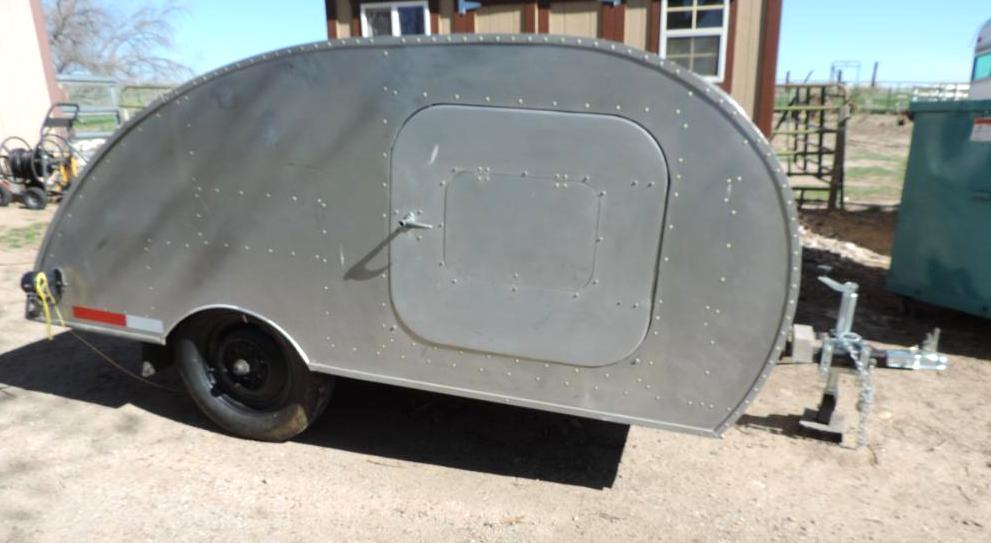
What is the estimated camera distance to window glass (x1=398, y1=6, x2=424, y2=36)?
333 inches

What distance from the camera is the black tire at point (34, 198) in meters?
11.8

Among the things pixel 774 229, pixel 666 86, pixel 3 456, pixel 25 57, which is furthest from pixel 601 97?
pixel 25 57

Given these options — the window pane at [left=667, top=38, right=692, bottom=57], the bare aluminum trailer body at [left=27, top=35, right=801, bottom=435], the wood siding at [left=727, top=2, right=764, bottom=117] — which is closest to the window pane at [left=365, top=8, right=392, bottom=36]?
the window pane at [left=667, top=38, right=692, bottom=57]

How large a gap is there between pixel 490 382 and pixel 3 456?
9.72 feet

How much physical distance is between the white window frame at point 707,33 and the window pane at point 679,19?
54 millimetres

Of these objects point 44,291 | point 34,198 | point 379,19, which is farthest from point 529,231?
point 34,198

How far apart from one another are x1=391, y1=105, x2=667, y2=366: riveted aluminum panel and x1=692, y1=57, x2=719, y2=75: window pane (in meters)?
5.21

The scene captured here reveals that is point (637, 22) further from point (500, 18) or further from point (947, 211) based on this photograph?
point (947, 211)

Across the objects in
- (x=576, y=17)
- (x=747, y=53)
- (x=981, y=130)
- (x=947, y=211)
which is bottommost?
(x=947, y=211)

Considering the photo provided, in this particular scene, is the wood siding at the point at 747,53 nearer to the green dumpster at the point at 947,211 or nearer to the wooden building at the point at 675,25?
the wooden building at the point at 675,25

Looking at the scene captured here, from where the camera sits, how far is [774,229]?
287 centimetres

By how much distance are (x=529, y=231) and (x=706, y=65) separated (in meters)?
5.44

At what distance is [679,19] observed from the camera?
751cm

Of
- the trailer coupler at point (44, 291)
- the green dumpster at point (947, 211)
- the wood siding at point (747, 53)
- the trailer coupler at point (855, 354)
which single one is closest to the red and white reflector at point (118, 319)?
the trailer coupler at point (44, 291)
